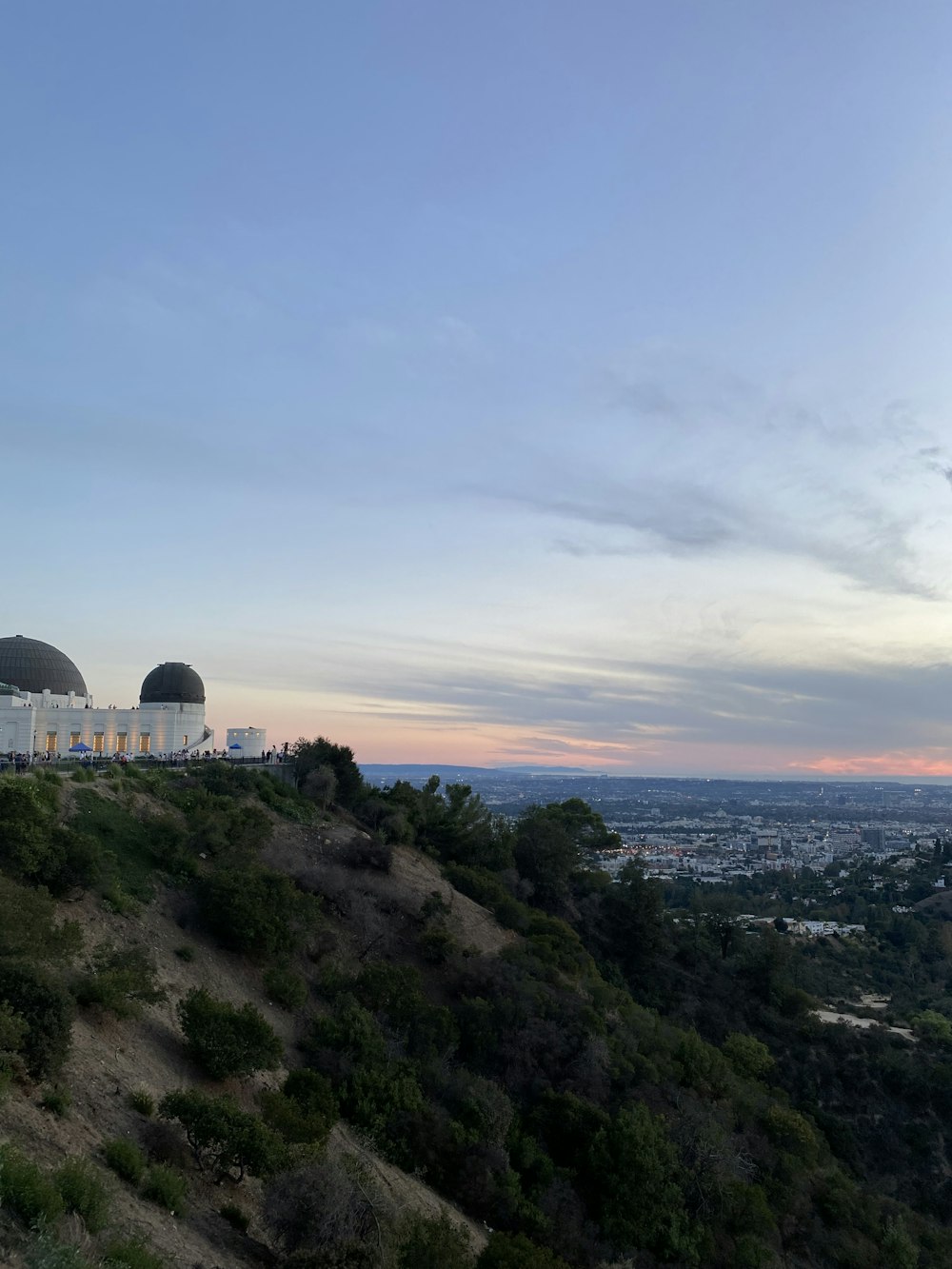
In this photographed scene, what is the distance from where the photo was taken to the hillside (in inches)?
384

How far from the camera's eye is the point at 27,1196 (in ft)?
24.2

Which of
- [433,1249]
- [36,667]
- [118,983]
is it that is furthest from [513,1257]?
[36,667]

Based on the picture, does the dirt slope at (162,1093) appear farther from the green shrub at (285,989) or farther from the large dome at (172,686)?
the large dome at (172,686)

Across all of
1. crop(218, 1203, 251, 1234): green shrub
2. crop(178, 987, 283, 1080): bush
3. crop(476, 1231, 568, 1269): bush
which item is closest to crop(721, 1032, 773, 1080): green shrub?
crop(476, 1231, 568, 1269): bush

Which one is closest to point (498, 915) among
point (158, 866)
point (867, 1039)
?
point (158, 866)

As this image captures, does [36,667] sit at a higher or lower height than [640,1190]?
higher

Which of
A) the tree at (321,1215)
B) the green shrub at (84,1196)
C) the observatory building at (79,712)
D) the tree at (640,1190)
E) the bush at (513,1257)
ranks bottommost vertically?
the tree at (640,1190)

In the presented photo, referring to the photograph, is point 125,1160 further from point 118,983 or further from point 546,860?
point 546,860

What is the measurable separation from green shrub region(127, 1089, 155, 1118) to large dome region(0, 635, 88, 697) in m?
31.3

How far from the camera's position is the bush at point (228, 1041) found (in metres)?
13.5

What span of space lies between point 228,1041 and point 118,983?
199cm

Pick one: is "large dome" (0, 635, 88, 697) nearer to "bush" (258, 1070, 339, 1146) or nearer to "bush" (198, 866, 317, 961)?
"bush" (198, 866, 317, 961)

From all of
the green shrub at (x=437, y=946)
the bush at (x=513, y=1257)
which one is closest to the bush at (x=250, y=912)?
the green shrub at (x=437, y=946)

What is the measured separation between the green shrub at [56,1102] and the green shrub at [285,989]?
7.69 m
